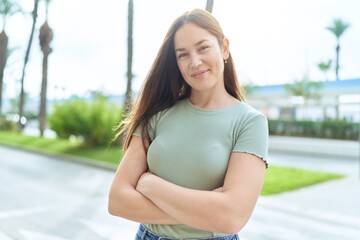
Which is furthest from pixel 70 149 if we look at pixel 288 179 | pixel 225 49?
pixel 225 49

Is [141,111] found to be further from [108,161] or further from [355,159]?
[355,159]

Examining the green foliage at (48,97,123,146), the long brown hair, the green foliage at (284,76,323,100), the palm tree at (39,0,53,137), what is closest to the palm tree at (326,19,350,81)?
the green foliage at (284,76,323,100)

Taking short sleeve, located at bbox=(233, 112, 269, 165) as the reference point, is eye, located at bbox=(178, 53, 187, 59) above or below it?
above

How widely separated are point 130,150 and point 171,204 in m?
0.29

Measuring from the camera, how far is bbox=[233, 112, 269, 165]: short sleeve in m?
1.36

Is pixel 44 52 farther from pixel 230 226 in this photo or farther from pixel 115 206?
pixel 230 226

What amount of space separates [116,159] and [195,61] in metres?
10.3

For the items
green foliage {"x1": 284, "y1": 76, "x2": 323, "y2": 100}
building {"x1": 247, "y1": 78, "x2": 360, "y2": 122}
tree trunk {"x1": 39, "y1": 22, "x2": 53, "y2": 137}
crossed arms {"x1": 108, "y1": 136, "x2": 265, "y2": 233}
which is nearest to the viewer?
crossed arms {"x1": 108, "y1": 136, "x2": 265, "y2": 233}

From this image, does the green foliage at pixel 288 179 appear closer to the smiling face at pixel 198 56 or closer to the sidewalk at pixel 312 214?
the sidewalk at pixel 312 214

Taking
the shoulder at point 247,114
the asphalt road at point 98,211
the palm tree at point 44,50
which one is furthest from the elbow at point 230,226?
the palm tree at point 44,50

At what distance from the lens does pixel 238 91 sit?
5.34ft

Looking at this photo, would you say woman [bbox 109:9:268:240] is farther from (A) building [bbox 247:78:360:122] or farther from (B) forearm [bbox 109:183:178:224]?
(A) building [bbox 247:78:360:122]

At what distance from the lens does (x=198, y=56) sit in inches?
56.6

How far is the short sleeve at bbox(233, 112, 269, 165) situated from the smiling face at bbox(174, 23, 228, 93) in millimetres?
205
